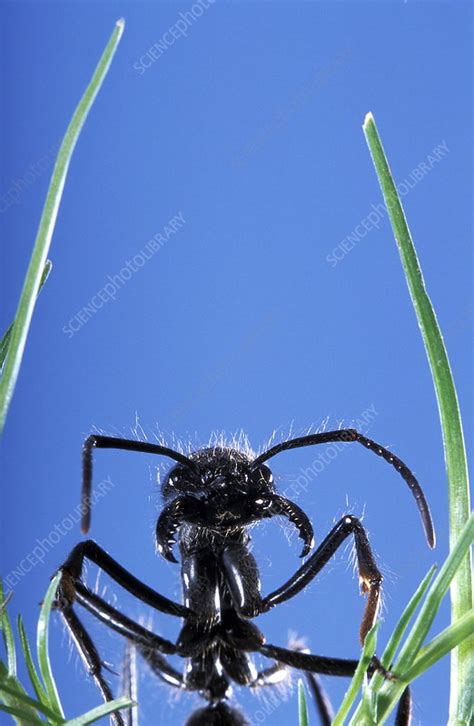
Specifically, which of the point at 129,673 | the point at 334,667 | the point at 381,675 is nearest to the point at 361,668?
the point at 381,675

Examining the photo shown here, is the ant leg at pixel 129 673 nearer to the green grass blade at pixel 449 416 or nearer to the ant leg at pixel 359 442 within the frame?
the ant leg at pixel 359 442

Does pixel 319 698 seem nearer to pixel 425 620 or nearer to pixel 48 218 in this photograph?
pixel 425 620

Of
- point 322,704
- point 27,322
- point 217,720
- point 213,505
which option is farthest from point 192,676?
point 27,322

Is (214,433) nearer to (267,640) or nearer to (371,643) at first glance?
(267,640)

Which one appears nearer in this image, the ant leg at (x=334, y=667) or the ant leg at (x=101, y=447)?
the ant leg at (x=334, y=667)

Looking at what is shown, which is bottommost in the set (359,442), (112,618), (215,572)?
(112,618)

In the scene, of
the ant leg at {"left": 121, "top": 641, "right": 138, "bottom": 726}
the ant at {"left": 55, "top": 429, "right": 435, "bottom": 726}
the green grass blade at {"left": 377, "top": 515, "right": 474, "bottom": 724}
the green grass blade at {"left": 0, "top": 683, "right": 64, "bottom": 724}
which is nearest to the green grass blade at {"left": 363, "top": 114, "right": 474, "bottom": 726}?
the green grass blade at {"left": 377, "top": 515, "right": 474, "bottom": 724}

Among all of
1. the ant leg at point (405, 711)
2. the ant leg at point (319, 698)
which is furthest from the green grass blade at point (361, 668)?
the ant leg at point (319, 698)

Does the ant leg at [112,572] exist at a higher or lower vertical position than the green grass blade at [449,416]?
lower
